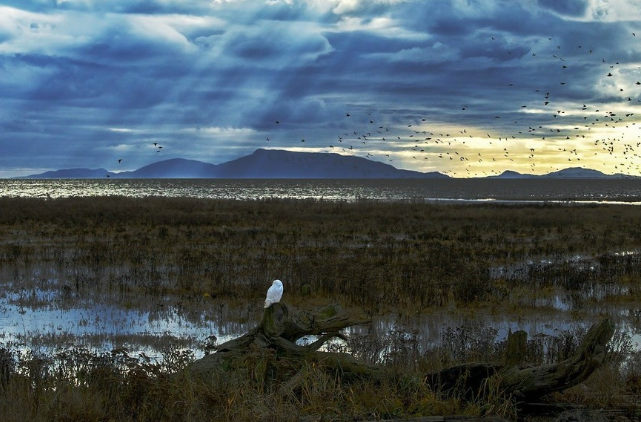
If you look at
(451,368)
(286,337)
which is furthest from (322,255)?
(451,368)

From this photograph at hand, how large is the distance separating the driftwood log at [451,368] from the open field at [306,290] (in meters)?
0.28

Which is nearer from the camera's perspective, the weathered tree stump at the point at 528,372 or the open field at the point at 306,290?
the weathered tree stump at the point at 528,372

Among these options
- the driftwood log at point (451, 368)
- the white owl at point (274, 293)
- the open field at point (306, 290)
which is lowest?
the open field at point (306, 290)

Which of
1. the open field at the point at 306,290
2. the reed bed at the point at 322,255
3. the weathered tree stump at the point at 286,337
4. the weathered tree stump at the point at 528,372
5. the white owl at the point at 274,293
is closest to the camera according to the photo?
the weathered tree stump at the point at 528,372

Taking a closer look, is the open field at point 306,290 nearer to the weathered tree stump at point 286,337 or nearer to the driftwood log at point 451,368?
the driftwood log at point 451,368

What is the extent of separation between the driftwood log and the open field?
10.9 inches

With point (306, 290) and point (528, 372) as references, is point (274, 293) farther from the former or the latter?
point (528, 372)

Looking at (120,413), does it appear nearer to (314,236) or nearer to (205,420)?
(205,420)

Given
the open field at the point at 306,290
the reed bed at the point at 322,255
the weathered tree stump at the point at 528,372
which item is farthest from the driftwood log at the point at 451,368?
the reed bed at the point at 322,255

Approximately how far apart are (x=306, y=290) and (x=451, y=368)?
4028 mm

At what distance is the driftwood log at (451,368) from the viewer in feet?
23.1

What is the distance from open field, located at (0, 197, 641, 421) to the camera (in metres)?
7.10

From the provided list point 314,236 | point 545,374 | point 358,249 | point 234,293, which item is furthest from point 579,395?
point 314,236

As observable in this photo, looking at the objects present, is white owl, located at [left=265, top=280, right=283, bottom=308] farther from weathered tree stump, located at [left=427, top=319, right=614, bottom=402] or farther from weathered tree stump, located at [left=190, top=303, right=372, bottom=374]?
weathered tree stump, located at [left=427, top=319, right=614, bottom=402]
